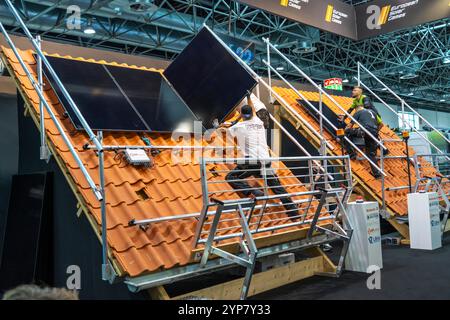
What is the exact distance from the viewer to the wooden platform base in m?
4.37

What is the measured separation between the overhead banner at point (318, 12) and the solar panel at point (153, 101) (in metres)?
2.85

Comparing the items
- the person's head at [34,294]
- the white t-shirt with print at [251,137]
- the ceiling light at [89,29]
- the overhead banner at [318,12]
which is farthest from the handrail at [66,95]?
the ceiling light at [89,29]

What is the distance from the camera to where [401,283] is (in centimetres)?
534

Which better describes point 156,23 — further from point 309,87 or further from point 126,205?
point 126,205

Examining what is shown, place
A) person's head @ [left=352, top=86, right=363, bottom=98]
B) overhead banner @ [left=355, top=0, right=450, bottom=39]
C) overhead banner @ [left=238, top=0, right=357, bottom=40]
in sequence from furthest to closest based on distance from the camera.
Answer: overhead banner @ [left=355, top=0, right=450, bottom=39] → overhead banner @ [left=238, top=0, right=357, bottom=40] → person's head @ [left=352, top=86, right=363, bottom=98]

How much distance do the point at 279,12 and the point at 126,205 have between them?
6021 mm

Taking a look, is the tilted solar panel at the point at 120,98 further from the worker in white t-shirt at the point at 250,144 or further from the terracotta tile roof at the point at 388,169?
the terracotta tile roof at the point at 388,169

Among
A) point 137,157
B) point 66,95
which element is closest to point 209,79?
point 137,157

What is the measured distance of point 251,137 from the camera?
542cm

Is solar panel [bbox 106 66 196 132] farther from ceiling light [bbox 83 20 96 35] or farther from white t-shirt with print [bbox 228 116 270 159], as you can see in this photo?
ceiling light [bbox 83 20 96 35]

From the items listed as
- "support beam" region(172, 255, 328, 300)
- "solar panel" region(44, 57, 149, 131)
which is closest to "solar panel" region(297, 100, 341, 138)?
"support beam" region(172, 255, 328, 300)

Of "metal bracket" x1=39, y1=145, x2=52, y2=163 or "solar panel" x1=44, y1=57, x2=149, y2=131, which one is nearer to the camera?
"metal bracket" x1=39, y1=145, x2=52, y2=163

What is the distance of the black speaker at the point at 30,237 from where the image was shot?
4.86 meters

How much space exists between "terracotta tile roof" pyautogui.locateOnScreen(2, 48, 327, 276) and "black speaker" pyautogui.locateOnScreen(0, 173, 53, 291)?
1.88ft
